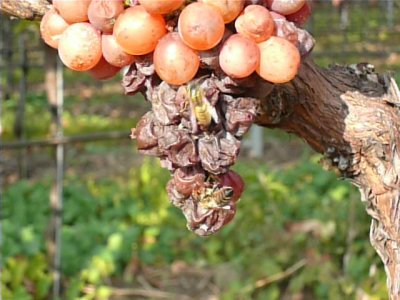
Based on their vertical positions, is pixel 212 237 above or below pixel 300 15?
below

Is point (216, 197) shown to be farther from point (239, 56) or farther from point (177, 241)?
point (177, 241)

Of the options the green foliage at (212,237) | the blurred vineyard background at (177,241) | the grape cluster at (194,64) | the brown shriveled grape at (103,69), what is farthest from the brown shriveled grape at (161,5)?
the green foliage at (212,237)

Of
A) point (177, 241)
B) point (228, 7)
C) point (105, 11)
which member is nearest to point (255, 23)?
point (228, 7)

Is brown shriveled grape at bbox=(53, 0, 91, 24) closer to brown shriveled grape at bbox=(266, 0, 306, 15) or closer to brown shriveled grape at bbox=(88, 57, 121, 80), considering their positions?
brown shriveled grape at bbox=(88, 57, 121, 80)

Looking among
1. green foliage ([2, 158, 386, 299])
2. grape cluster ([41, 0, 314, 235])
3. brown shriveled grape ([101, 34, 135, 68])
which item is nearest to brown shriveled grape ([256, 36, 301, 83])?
grape cluster ([41, 0, 314, 235])

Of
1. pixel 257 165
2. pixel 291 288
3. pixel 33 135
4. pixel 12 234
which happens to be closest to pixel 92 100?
pixel 33 135

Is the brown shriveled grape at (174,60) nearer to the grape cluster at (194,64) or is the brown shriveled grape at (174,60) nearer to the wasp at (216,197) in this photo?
the grape cluster at (194,64)
